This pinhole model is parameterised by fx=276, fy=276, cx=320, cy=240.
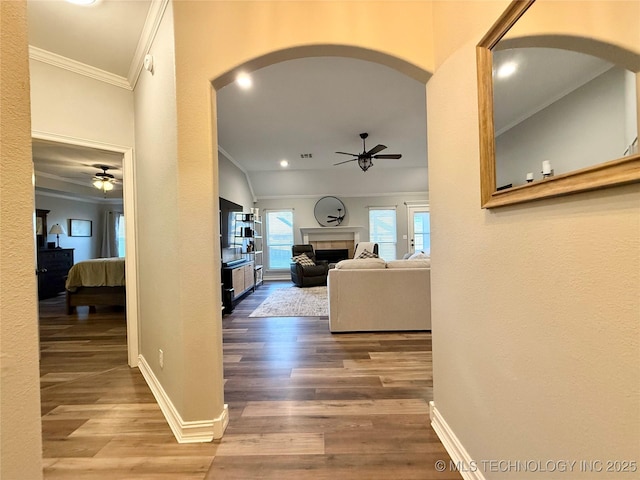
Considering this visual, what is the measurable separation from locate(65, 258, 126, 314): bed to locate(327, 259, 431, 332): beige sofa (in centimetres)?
376

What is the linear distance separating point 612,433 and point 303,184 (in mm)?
7407

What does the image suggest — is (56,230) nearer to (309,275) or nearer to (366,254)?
(309,275)

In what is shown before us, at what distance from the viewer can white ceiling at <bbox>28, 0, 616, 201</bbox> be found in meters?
1.83

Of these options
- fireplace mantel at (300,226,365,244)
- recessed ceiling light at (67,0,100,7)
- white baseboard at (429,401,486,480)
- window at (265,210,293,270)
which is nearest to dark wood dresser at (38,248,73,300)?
window at (265,210,293,270)

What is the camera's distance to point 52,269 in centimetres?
609

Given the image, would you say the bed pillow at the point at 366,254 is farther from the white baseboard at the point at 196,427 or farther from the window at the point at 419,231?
A: the white baseboard at the point at 196,427

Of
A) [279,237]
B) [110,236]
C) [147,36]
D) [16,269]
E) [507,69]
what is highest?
[147,36]

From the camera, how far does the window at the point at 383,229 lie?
8.16 metres

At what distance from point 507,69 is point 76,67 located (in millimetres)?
3138

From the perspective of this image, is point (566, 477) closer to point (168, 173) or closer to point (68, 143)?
point (168, 173)

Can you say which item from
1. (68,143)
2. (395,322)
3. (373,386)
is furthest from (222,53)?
(395,322)

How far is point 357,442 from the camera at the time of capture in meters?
1.60

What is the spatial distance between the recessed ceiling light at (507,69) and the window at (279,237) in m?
7.29

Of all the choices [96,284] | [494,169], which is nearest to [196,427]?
[494,169]
